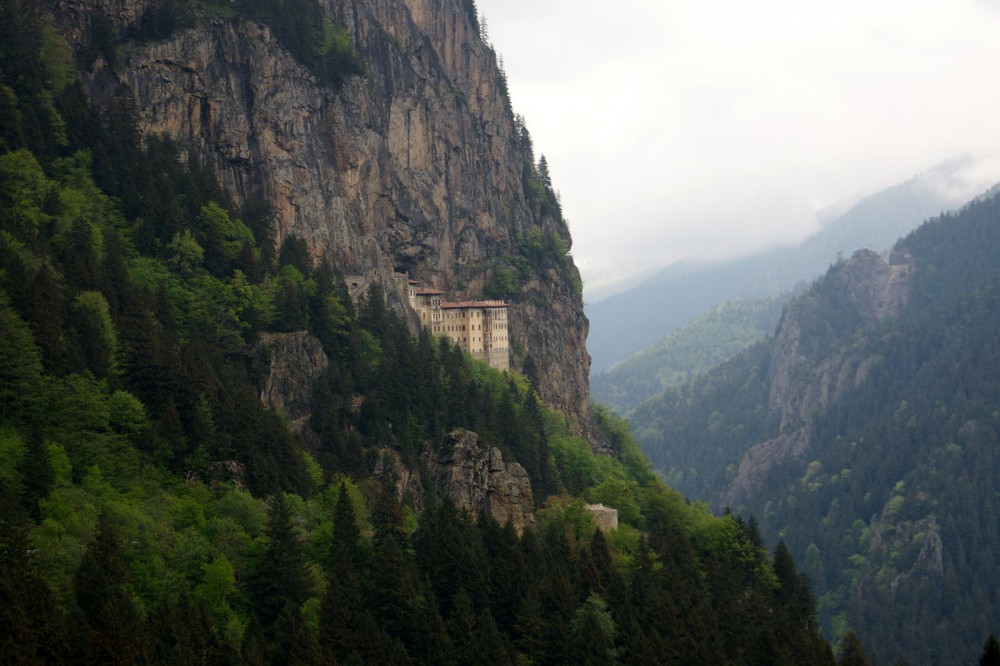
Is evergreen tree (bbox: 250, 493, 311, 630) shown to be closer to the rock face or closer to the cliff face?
the rock face

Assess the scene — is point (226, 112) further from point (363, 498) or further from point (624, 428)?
point (624, 428)

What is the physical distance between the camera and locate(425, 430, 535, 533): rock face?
81.5 m

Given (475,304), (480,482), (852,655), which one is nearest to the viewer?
(852,655)

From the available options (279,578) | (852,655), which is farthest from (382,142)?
(852,655)

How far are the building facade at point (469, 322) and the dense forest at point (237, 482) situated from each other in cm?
1403

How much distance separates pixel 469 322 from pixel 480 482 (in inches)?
1891

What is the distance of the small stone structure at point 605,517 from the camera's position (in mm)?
88812

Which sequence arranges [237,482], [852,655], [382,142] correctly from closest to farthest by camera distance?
[237,482], [852,655], [382,142]

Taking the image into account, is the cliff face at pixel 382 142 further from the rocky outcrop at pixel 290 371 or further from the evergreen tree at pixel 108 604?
the evergreen tree at pixel 108 604

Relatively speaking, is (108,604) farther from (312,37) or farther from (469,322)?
(469,322)

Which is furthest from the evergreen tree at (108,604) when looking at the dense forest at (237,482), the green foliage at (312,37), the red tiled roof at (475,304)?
the red tiled roof at (475,304)

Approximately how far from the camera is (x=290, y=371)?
Result: 297 ft

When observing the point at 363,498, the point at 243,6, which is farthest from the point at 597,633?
the point at 243,6

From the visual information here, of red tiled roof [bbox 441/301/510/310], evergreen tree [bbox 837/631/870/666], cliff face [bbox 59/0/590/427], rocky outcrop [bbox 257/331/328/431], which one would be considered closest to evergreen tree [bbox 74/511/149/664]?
rocky outcrop [bbox 257/331/328/431]
